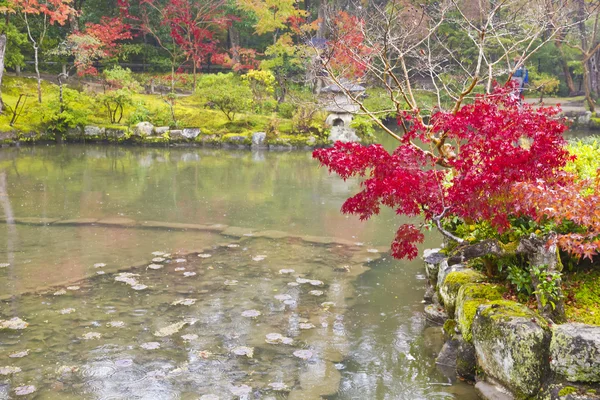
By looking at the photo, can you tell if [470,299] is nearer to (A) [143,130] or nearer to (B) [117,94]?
(A) [143,130]

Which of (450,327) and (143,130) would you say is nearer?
(450,327)

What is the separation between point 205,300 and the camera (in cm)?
585

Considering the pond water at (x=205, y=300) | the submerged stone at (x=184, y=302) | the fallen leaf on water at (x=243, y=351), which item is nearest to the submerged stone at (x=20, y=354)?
the pond water at (x=205, y=300)

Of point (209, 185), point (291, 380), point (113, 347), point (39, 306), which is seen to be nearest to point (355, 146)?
point (291, 380)

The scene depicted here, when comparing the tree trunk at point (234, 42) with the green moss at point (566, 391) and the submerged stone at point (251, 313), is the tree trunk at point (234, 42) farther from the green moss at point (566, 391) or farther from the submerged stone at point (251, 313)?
the green moss at point (566, 391)

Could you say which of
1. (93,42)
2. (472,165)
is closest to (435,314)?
(472,165)

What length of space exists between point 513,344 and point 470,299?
817mm

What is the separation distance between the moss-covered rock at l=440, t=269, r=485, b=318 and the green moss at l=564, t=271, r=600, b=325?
0.73 m

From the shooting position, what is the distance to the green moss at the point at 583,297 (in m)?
3.92

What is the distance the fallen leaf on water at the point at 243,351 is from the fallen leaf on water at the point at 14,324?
1969 mm

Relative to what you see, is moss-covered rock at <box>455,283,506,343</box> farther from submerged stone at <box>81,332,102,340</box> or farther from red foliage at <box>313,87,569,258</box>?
submerged stone at <box>81,332,102,340</box>

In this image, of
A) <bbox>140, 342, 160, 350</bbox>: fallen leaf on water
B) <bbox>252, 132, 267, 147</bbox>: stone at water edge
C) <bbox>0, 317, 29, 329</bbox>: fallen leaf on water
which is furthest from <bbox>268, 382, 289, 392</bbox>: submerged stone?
<bbox>252, 132, 267, 147</bbox>: stone at water edge

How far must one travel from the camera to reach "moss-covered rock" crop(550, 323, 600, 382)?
3.28 metres

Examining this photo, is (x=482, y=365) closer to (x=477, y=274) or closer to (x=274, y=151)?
(x=477, y=274)
